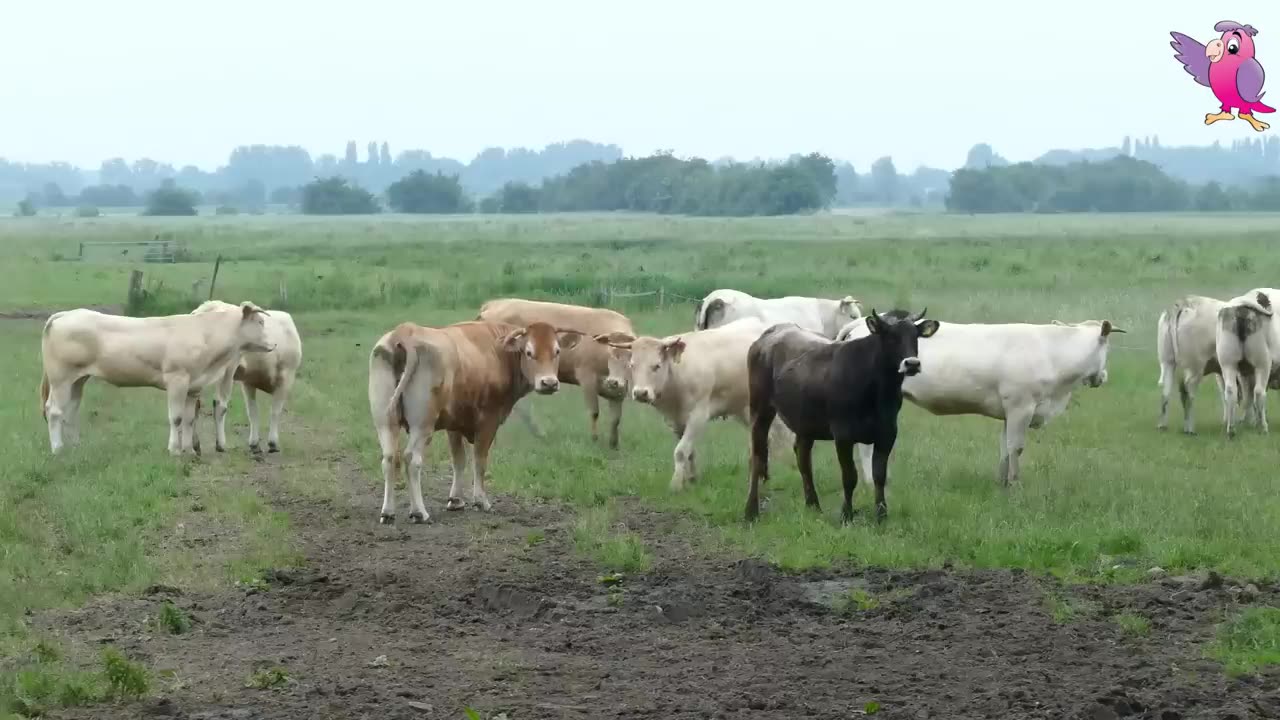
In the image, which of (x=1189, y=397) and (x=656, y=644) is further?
(x=1189, y=397)

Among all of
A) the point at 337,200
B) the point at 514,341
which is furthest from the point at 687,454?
the point at 337,200

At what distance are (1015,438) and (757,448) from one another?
8.43ft

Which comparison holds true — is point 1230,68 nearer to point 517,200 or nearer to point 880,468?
point 880,468

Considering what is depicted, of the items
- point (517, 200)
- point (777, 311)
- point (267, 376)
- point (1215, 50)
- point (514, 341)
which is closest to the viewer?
point (514, 341)

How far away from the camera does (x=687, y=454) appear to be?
43.5 ft

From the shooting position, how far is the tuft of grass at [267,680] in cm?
737

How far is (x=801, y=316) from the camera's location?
1953 cm

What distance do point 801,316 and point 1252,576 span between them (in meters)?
10.2

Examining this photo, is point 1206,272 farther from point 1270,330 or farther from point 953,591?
point 953,591

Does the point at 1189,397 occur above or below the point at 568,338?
below

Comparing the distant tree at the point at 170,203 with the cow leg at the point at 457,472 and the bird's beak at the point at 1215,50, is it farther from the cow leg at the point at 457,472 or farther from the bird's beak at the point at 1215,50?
the cow leg at the point at 457,472

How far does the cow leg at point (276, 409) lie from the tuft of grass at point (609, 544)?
4.86 m

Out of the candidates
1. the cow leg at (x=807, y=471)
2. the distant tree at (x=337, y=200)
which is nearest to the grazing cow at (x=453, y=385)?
the cow leg at (x=807, y=471)

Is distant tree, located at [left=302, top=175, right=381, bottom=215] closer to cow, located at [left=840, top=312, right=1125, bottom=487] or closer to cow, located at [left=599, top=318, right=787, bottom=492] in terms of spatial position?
cow, located at [left=599, top=318, right=787, bottom=492]
